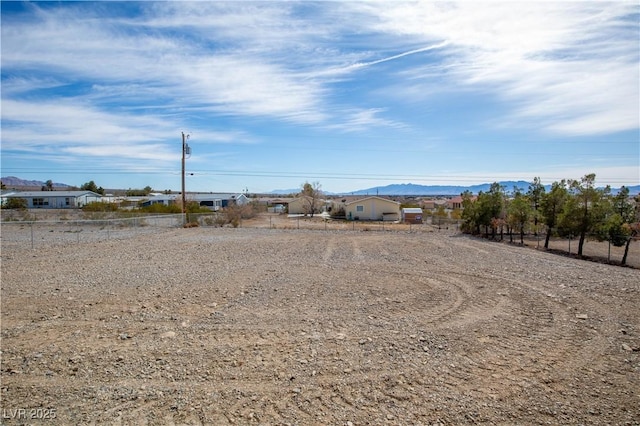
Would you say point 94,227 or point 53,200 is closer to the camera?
point 94,227

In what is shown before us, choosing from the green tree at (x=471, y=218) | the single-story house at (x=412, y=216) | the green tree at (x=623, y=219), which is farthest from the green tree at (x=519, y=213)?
the single-story house at (x=412, y=216)

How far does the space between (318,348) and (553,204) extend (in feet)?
82.7

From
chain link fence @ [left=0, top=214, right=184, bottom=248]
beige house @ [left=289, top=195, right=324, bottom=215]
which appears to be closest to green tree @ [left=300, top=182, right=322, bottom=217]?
beige house @ [left=289, top=195, right=324, bottom=215]

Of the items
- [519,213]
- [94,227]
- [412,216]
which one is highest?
[519,213]

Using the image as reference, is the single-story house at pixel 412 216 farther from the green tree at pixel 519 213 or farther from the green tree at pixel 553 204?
the green tree at pixel 553 204

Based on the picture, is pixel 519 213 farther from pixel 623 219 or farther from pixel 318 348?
pixel 318 348

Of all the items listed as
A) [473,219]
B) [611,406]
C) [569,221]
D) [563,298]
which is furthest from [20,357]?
[473,219]

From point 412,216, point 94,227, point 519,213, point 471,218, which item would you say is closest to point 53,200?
point 94,227

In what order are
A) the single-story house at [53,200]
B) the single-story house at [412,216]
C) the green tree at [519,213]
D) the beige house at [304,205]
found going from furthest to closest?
the beige house at [304,205] → the single-story house at [53,200] → the single-story house at [412,216] → the green tree at [519,213]

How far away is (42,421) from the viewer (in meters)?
4.16

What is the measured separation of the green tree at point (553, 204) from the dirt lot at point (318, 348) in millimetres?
14590

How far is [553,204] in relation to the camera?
25.4 meters

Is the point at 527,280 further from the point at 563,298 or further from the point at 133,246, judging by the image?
the point at 133,246

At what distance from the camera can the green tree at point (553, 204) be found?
24719 millimetres
